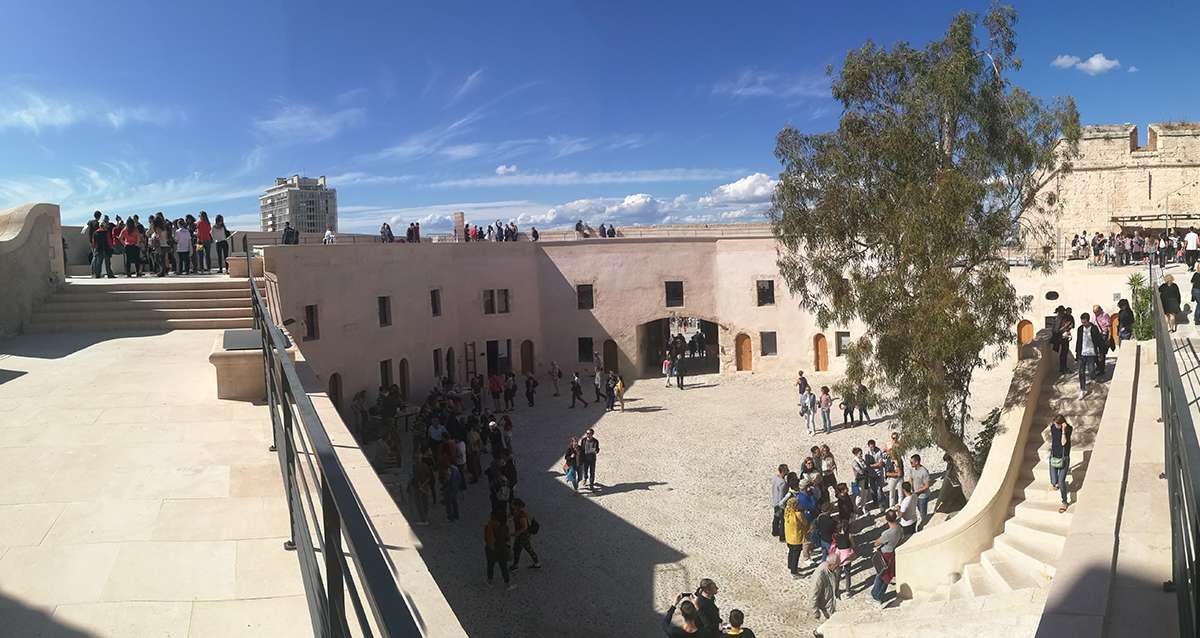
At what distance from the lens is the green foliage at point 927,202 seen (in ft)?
46.4

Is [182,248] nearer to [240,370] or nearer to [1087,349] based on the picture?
[240,370]

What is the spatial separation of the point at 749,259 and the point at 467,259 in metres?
11.3

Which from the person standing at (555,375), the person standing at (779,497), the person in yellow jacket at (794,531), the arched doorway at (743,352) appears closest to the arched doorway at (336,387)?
the person standing at (555,375)

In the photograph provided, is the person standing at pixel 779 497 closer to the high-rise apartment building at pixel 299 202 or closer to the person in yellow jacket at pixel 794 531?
the person in yellow jacket at pixel 794 531

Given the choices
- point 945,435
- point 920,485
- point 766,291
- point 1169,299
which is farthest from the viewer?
point 766,291

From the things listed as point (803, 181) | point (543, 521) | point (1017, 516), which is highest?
point (803, 181)

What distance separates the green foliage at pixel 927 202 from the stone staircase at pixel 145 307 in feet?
33.8

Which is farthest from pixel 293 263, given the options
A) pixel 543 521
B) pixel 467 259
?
pixel 543 521

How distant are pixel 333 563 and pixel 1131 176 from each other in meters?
35.2

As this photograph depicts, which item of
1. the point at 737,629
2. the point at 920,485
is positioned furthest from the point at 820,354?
the point at 737,629

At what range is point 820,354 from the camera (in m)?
32.0

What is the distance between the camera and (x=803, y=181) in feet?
52.0

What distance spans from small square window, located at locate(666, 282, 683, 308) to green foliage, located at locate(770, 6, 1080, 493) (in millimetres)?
17560

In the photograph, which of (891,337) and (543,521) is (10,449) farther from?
(891,337)
